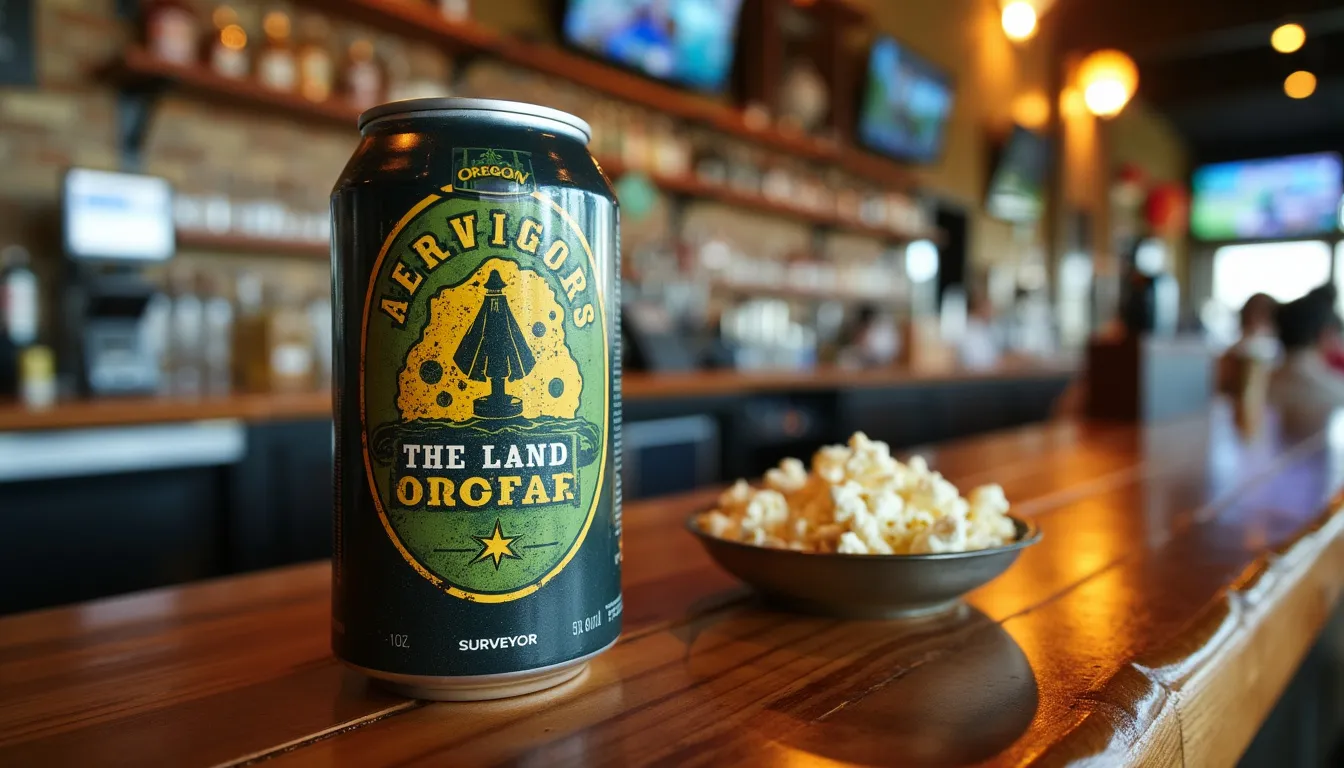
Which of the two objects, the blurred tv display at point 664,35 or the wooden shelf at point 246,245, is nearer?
the wooden shelf at point 246,245

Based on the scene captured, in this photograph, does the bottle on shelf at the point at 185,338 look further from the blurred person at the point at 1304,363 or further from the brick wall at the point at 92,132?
the blurred person at the point at 1304,363

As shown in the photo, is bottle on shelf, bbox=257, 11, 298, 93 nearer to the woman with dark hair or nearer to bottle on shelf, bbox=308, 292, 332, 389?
bottle on shelf, bbox=308, 292, 332, 389

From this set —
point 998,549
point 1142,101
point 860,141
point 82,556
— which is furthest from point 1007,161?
point 998,549

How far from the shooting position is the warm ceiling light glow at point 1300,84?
31.7 feet

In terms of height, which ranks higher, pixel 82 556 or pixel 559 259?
pixel 559 259

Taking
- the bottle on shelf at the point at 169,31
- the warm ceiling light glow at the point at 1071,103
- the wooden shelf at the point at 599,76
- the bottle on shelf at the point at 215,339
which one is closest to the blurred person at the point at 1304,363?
the wooden shelf at the point at 599,76

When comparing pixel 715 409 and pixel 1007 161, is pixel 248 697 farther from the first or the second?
pixel 1007 161

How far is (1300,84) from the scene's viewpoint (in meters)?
9.89

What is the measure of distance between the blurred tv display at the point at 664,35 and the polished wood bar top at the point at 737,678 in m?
3.65

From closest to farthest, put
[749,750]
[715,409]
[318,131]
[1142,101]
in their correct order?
[749,750] < [318,131] < [715,409] < [1142,101]

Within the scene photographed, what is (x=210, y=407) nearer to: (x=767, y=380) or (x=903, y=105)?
(x=767, y=380)

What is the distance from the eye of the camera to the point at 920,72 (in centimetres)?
647

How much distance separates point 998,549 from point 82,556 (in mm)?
2103

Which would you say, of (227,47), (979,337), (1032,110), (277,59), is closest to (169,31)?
(227,47)
